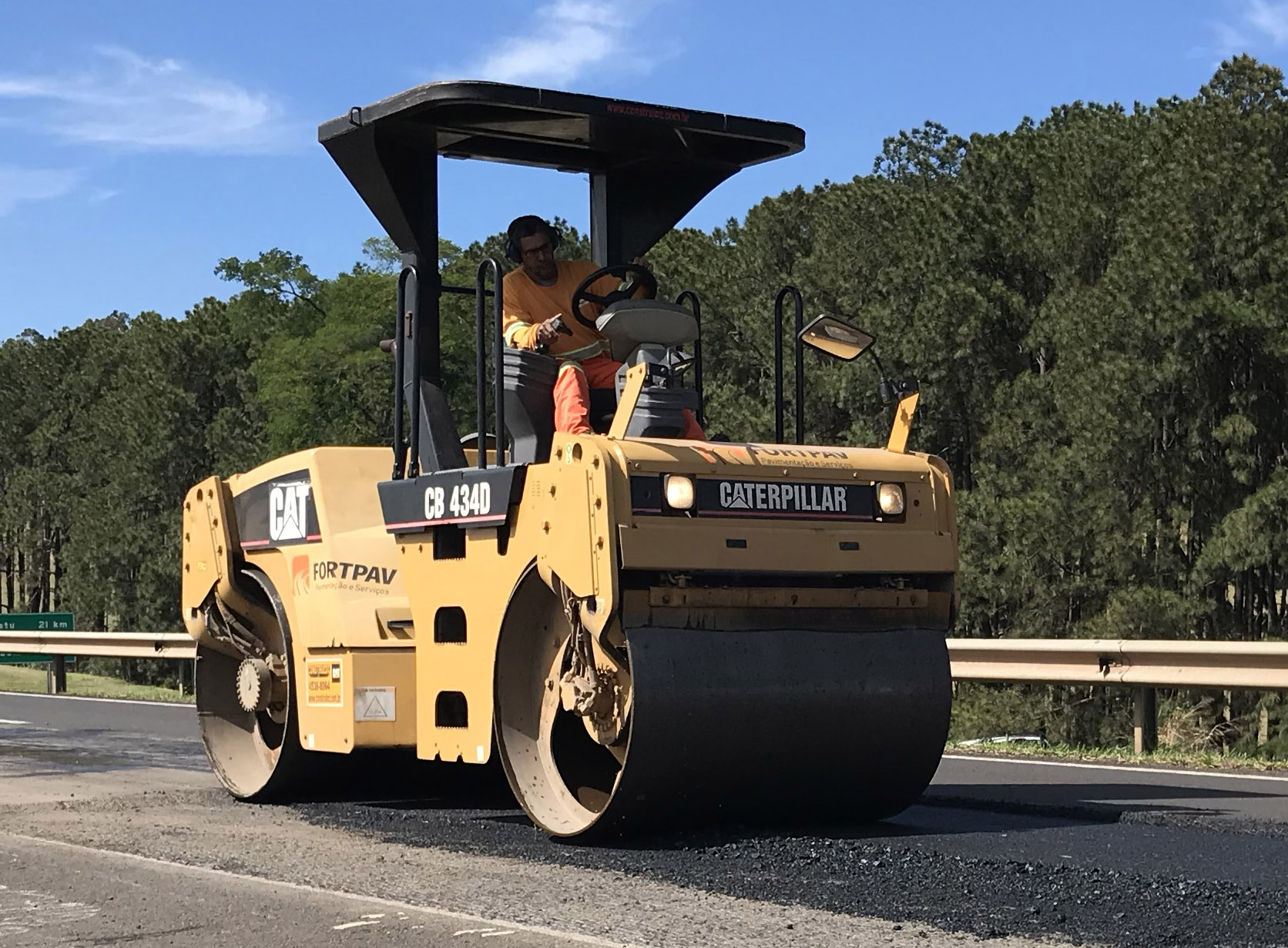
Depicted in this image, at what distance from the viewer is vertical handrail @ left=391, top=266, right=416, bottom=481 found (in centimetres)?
815

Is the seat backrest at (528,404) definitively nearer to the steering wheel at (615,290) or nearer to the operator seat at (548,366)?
the operator seat at (548,366)

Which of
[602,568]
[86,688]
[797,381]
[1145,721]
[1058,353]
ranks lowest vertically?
[86,688]

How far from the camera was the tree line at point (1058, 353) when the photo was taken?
36.7m

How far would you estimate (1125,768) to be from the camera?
1111 centimetres

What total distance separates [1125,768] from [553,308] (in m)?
4.91

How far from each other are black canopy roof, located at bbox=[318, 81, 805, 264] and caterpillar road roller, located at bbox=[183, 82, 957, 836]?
0.01 meters

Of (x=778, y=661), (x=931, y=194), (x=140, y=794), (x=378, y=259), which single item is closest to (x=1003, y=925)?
(x=778, y=661)

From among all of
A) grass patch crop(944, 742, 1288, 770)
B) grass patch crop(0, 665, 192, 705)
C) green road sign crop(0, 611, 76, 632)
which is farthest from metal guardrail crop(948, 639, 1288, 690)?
green road sign crop(0, 611, 76, 632)

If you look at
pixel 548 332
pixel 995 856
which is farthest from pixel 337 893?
pixel 548 332

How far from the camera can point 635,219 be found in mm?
9094

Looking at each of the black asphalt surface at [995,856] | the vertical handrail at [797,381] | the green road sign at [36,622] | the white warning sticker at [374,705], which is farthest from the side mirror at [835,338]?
the green road sign at [36,622]

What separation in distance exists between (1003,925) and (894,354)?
3831cm

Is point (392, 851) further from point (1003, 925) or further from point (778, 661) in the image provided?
point (1003, 925)

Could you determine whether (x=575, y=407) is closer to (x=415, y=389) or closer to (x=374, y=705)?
(x=415, y=389)
